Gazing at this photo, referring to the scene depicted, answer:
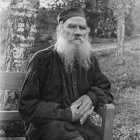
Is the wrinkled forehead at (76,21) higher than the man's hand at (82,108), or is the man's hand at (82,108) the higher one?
the wrinkled forehead at (76,21)

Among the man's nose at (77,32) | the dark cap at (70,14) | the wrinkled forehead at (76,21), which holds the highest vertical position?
the dark cap at (70,14)

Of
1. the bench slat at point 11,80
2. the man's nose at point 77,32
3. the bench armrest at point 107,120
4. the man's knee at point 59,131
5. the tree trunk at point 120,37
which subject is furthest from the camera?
the tree trunk at point 120,37

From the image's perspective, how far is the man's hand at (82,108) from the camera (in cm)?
282

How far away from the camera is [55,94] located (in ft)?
9.43

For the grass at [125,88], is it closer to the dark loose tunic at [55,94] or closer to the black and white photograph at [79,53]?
the black and white photograph at [79,53]

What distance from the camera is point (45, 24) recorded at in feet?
12.4

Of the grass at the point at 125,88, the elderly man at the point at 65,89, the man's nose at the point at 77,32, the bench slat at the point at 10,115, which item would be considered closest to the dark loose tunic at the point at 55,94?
the elderly man at the point at 65,89

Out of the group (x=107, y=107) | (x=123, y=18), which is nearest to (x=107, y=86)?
(x=107, y=107)

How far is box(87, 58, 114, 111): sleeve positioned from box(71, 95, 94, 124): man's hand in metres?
0.06

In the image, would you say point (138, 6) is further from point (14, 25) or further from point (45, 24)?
point (14, 25)

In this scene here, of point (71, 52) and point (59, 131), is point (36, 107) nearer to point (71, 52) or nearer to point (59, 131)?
point (59, 131)

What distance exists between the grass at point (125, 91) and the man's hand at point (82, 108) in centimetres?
103

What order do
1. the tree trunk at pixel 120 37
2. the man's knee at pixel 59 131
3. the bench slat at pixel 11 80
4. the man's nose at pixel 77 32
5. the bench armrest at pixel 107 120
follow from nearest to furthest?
1. the man's knee at pixel 59 131
2. the bench armrest at pixel 107 120
3. the man's nose at pixel 77 32
4. the bench slat at pixel 11 80
5. the tree trunk at pixel 120 37

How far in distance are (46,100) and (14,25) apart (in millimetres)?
1265
